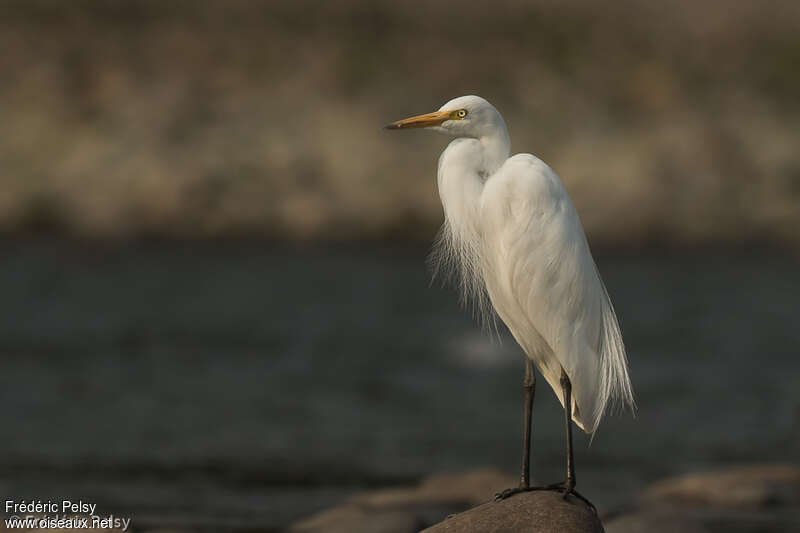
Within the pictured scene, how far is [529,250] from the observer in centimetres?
659

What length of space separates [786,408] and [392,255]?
59.8 ft

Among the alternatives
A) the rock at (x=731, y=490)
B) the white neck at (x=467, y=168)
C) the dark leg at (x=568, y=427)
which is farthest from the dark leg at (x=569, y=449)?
the rock at (x=731, y=490)

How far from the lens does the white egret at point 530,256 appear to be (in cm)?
645

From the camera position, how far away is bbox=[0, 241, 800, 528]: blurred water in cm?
1091

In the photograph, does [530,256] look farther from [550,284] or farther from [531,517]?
[531,517]

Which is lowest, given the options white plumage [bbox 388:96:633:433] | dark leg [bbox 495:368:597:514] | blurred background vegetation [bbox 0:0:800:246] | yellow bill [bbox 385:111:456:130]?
dark leg [bbox 495:368:597:514]

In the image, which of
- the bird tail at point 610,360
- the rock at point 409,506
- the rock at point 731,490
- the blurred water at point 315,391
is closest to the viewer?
the bird tail at point 610,360

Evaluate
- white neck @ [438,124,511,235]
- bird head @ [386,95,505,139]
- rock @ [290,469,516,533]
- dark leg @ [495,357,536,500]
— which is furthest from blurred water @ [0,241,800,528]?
bird head @ [386,95,505,139]

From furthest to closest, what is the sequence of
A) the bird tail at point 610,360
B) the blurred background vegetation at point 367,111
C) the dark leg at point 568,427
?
the blurred background vegetation at point 367,111 → the bird tail at point 610,360 → the dark leg at point 568,427

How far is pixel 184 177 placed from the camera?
34.1m

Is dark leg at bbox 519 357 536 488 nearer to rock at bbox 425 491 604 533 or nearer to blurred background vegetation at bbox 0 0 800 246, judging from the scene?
rock at bbox 425 491 604 533

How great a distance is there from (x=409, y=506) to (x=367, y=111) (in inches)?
1076

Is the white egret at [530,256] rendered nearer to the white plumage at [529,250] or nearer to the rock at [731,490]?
the white plumage at [529,250]

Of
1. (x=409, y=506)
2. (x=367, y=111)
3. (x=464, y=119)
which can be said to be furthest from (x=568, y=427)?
(x=367, y=111)
